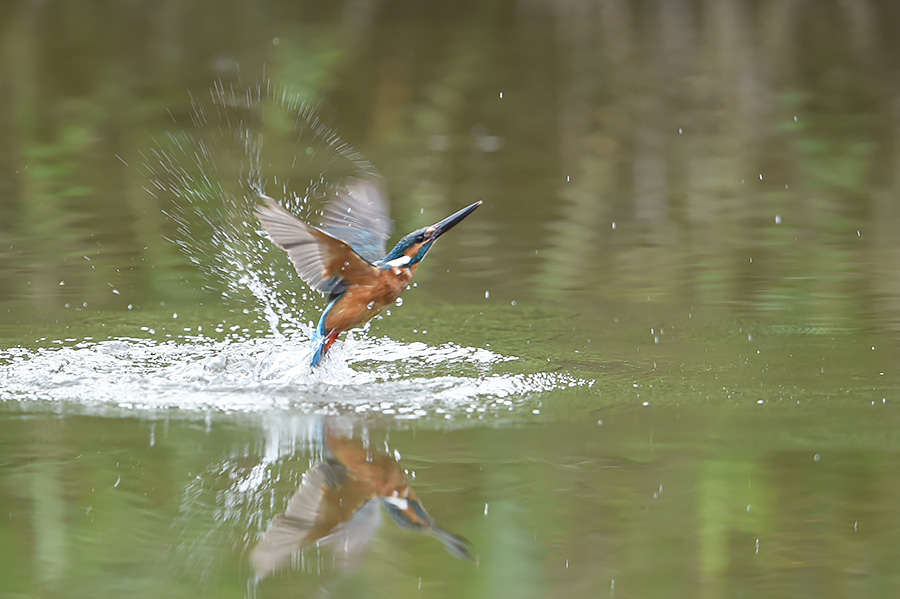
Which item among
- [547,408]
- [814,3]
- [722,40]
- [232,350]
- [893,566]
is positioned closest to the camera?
[893,566]

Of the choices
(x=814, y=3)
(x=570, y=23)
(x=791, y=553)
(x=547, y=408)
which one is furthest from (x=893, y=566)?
(x=814, y=3)

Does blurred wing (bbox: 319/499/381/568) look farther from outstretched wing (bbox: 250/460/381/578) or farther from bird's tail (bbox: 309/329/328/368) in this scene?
bird's tail (bbox: 309/329/328/368)

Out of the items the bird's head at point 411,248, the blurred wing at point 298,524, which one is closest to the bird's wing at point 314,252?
the bird's head at point 411,248

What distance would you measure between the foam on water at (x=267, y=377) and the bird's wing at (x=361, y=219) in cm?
34

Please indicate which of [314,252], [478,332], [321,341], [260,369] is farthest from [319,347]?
[478,332]

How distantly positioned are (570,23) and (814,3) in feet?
9.55

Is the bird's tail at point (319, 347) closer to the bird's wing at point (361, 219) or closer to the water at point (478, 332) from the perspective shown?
the water at point (478, 332)

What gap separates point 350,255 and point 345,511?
3.93 ft

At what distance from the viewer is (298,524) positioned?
10.3ft

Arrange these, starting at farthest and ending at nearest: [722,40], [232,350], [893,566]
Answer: [722,40], [232,350], [893,566]

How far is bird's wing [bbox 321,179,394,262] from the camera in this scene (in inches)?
185

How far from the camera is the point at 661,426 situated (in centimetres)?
384

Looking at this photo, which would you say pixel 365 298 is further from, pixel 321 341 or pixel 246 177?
pixel 246 177

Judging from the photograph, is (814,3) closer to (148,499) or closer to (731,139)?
(731,139)
